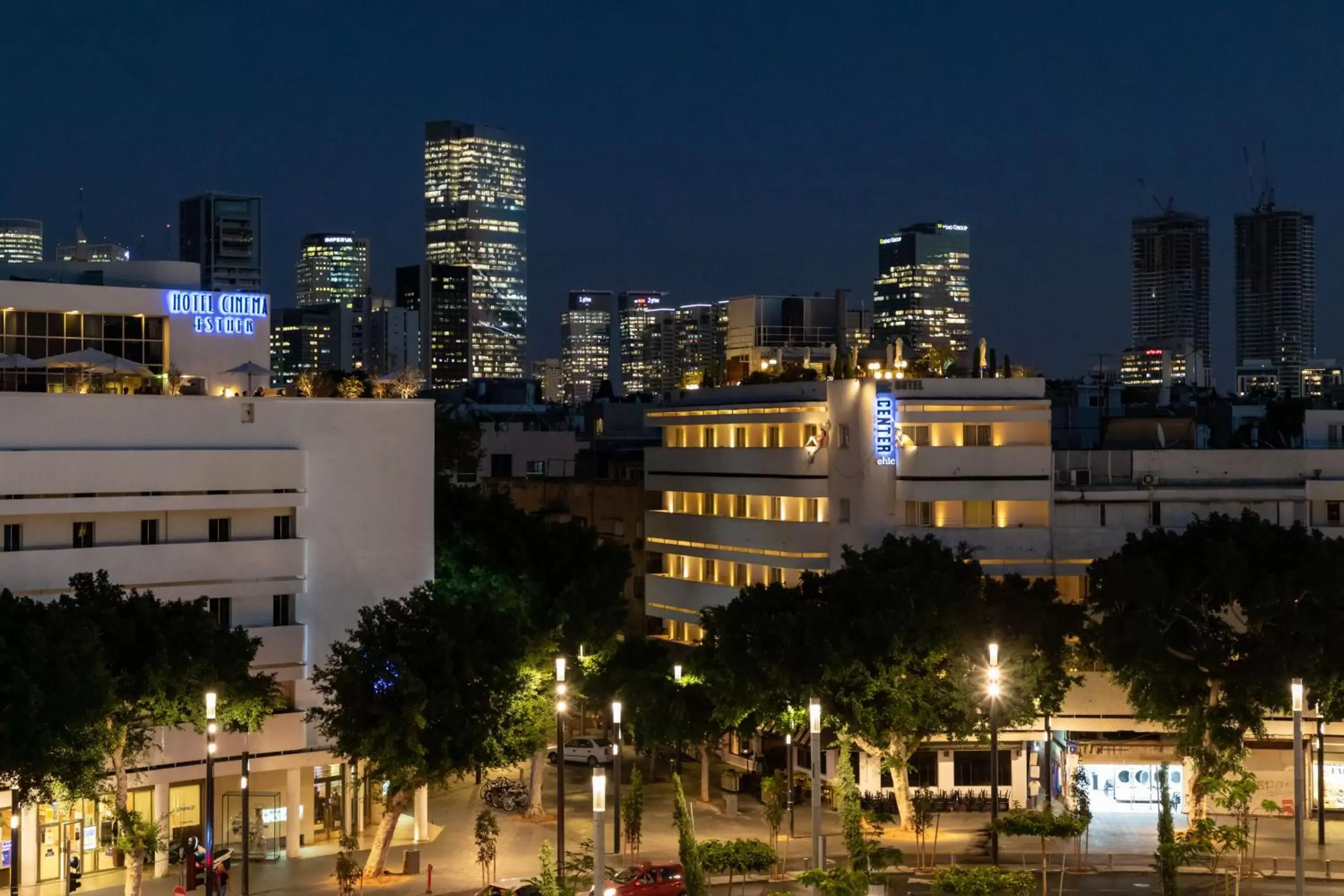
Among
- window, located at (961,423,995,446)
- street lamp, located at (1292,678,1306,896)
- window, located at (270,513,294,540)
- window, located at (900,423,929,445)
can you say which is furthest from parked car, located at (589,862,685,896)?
window, located at (961,423,995,446)

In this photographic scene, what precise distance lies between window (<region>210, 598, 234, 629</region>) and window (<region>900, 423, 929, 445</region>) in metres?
26.7

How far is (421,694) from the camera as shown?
161 ft

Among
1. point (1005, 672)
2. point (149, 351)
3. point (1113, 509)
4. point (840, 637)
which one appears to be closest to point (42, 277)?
point (149, 351)

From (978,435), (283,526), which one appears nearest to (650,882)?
(283,526)

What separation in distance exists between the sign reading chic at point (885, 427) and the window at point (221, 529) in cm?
2555

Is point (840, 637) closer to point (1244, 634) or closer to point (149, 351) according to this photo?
point (1244, 634)

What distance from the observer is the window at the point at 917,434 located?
6800 centimetres

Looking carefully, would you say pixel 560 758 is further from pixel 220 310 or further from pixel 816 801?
pixel 220 310

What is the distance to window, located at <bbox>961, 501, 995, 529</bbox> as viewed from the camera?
222 feet

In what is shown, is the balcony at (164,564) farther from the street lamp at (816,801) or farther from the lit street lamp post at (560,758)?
the street lamp at (816,801)

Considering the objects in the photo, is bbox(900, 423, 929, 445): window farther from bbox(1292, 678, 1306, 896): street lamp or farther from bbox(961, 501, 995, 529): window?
bbox(1292, 678, 1306, 896): street lamp

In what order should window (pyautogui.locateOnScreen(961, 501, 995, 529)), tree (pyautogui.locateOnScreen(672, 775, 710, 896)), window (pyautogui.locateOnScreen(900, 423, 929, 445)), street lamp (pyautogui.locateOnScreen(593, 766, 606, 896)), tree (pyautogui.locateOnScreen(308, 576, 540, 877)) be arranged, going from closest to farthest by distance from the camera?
street lamp (pyautogui.locateOnScreen(593, 766, 606, 896))
tree (pyautogui.locateOnScreen(672, 775, 710, 896))
tree (pyautogui.locateOnScreen(308, 576, 540, 877))
window (pyautogui.locateOnScreen(961, 501, 995, 529))
window (pyautogui.locateOnScreen(900, 423, 929, 445))

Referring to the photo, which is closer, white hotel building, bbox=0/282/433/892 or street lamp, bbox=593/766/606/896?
street lamp, bbox=593/766/606/896

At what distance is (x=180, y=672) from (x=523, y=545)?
68.0 feet
